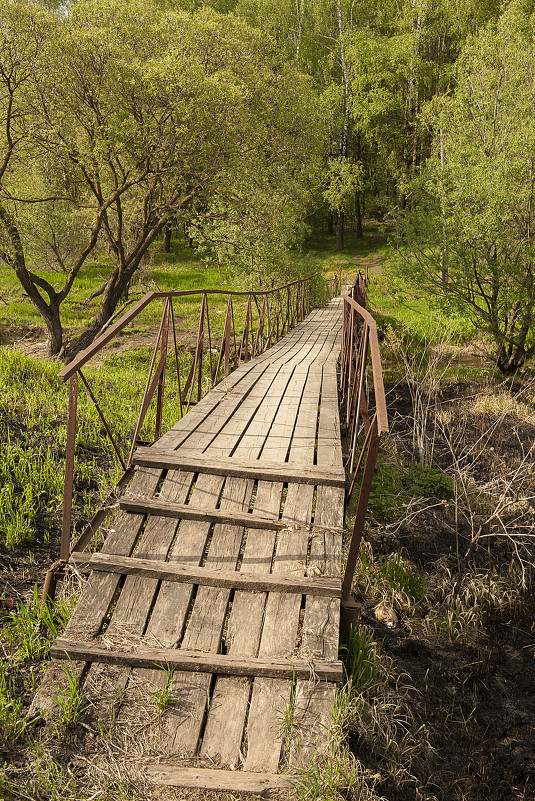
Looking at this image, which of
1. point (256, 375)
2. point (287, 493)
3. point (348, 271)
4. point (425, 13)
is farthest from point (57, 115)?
point (425, 13)

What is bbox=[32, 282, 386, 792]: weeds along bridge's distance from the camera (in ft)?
7.23

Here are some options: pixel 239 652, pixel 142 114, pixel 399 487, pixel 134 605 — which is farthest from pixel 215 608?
pixel 142 114

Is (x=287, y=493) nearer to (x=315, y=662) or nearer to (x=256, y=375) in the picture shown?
(x=315, y=662)

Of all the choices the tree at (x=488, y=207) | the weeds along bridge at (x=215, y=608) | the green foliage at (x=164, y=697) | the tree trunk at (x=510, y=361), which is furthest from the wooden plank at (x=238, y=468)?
the tree trunk at (x=510, y=361)

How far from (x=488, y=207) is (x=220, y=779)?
8644 mm

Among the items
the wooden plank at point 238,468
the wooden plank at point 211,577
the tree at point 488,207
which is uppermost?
the tree at point 488,207

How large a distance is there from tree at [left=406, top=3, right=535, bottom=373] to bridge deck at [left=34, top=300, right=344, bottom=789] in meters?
6.29

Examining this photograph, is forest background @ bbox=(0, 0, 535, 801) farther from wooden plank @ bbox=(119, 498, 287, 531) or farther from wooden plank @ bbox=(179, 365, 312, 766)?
wooden plank @ bbox=(119, 498, 287, 531)

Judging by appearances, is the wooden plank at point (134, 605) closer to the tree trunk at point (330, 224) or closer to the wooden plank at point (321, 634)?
the wooden plank at point (321, 634)

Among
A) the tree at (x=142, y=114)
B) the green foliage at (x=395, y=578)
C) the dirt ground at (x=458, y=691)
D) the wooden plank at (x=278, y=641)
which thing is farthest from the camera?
the tree at (x=142, y=114)

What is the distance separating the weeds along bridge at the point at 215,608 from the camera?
7.23 feet

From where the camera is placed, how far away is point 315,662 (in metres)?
2.44

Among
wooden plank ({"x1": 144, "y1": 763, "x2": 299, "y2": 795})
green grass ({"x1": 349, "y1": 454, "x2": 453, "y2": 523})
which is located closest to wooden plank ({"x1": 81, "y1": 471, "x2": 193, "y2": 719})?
wooden plank ({"x1": 144, "y1": 763, "x2": 299, "y2": 795})

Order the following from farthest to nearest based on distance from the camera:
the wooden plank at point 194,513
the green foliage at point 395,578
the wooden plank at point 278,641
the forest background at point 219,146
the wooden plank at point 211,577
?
the forest background at point 219,146 → the green foliage at point 395,578 → the wooden plank at point 194,513 → the wooden plank at point 211,577 → the wooden plank at point 278,641
